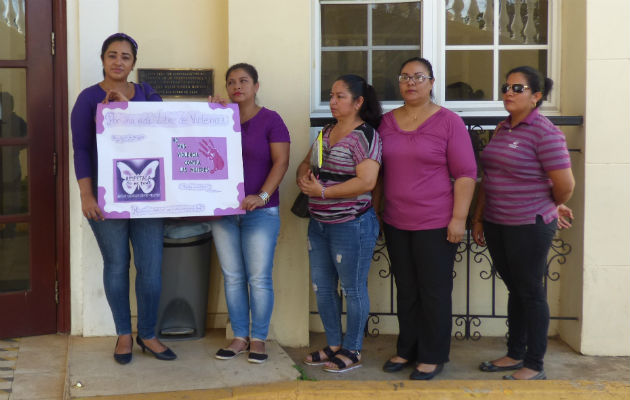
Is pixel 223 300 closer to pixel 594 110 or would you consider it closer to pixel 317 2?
pixel 317 2

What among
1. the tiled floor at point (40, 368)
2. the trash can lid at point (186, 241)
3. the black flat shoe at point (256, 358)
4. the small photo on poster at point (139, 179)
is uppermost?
the small photo on poster at point (139, 179)

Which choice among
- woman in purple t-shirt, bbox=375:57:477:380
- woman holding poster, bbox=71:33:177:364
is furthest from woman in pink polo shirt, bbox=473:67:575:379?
woman holding poster, bbox=71:33:177:364

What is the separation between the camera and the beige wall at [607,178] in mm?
4684

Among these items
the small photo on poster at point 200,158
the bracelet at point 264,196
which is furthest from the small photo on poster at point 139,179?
the bracelet at point 264,196

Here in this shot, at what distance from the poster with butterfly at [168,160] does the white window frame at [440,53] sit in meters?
1.06

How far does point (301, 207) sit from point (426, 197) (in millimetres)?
872

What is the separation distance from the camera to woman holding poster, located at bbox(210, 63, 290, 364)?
4352 mm

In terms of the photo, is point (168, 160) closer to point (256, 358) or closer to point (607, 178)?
point (256, 358)

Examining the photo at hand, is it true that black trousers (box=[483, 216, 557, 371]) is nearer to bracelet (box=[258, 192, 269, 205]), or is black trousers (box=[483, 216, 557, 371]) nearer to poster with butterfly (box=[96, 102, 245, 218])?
bracelet (box=[258, 192, 269, 205])

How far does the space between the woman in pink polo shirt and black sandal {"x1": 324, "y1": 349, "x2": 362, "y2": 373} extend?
3.18 ft

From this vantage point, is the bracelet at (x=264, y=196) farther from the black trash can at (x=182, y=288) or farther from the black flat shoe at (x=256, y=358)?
the black flat shoe at (x=256, y=358)

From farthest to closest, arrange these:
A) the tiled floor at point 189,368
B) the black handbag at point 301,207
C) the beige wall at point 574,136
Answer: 1. the beige wall at point 574,136
2. the black handbag at point 301,207
3. the tiled floor at point 189,368

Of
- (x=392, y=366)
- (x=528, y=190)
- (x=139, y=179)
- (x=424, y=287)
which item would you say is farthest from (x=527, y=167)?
(x=139, y=179)

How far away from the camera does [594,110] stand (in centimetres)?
471
